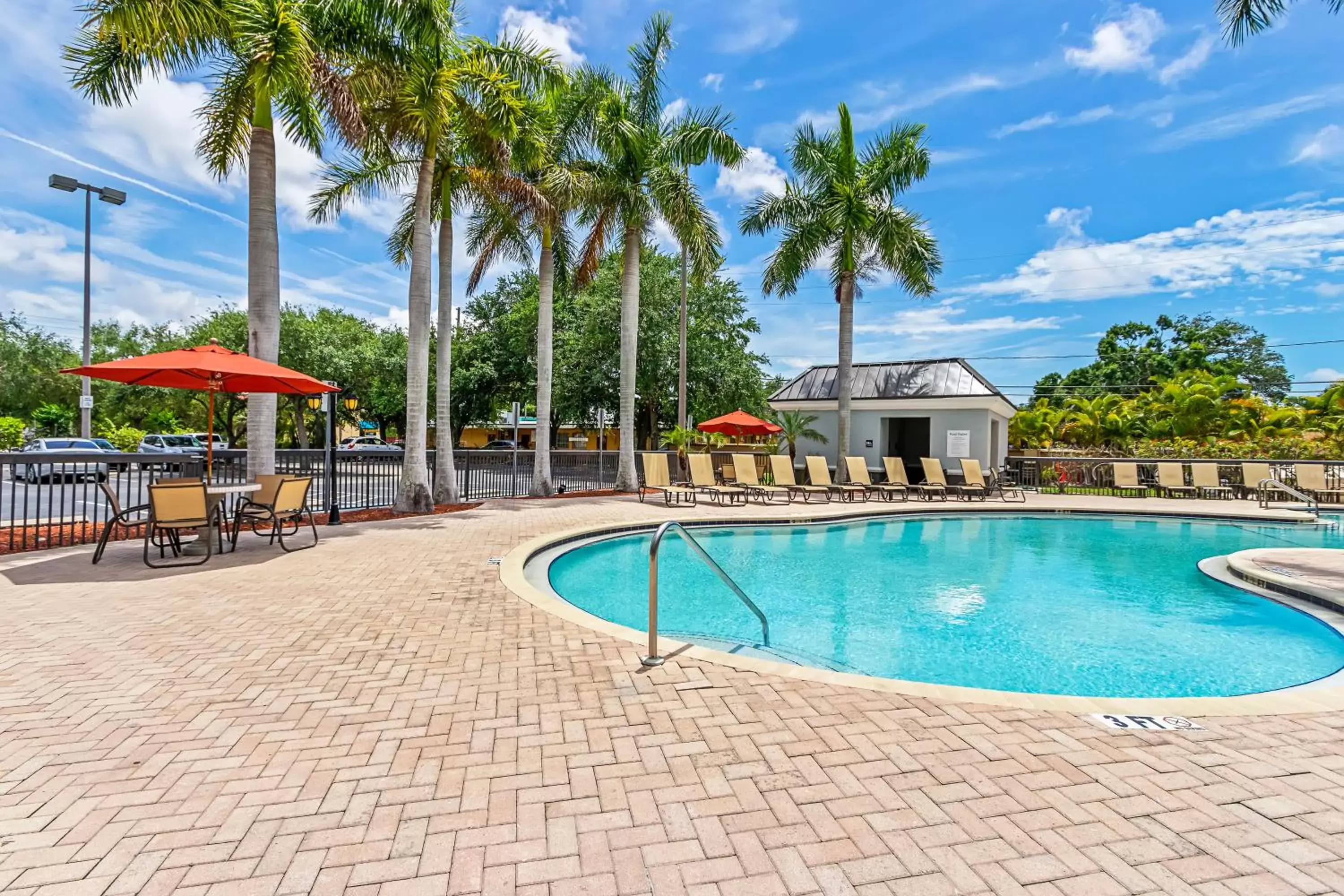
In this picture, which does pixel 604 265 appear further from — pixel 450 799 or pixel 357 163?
pixel 450 799

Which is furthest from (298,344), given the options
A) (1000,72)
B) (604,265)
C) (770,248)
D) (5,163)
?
(1000,72)

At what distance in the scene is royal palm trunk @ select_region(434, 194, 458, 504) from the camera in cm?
1327

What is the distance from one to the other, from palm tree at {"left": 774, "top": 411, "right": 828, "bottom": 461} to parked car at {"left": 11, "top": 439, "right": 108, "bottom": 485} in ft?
55.4

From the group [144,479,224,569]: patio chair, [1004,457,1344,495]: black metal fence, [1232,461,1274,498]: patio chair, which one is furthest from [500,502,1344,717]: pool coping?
[1232,461,1274,498]: patio chair

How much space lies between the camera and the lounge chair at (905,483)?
16.8 meters

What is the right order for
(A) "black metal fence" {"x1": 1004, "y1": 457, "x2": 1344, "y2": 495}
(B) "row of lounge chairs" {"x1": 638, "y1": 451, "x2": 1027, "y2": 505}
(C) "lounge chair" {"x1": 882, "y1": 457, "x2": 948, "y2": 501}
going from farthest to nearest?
(A) "black metal fence" {"x1": 1004, "y1": 457, "x2": 1344, "y2": 495} < (C) "lounge chair" {"x1": 882, "y1": 457, "x2": 948, "y2": 501} < (B) "row of lounge chairs" {"x1": 638, "y1": 451, "x2": 1027, "y2": 505}

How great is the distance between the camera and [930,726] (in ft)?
10.4

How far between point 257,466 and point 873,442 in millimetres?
17558

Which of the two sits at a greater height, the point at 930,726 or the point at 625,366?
the point at 625,366

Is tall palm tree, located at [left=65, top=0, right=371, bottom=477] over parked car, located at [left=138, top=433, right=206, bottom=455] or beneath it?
over

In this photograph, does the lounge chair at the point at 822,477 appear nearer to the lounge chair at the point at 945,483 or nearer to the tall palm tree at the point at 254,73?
the lounge chair at the point at 945,483

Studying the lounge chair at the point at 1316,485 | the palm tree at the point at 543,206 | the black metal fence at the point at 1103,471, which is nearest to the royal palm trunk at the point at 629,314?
the palm tree at the point at 543,206

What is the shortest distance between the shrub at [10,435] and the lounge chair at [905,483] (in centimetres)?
3262

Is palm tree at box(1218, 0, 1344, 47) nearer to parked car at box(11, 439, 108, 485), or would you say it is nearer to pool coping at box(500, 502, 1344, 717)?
pool coping at box(500, 502, 1344, 717)
